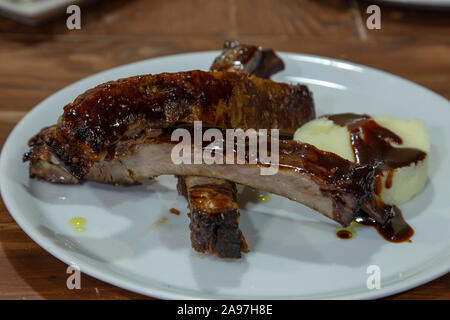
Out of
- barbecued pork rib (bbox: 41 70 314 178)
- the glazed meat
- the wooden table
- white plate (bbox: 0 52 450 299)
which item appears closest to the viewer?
white plate (bbox: 0 52 450 299)

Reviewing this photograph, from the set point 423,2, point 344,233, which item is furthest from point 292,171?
point 423,2

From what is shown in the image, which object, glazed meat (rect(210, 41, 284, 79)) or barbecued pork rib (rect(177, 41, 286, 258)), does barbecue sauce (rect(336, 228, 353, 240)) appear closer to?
barbecued pork rib (rect(177, 41, 286, 258))

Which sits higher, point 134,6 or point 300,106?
point 134,6

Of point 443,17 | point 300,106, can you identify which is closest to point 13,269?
point 300,106

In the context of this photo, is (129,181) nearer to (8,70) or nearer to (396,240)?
(396,240)

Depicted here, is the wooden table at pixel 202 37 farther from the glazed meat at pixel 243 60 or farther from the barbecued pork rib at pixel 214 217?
the barbecued pork rib at pixel 214 217

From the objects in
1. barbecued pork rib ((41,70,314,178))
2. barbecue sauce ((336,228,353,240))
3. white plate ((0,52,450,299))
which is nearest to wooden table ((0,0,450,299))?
white plate ((0,52,450,299))

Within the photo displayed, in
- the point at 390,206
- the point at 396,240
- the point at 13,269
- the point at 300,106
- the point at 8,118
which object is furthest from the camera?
the point at 8,118

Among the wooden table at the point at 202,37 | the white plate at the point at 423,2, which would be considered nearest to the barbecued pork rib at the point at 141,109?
the wooden table at the point at 202,37
